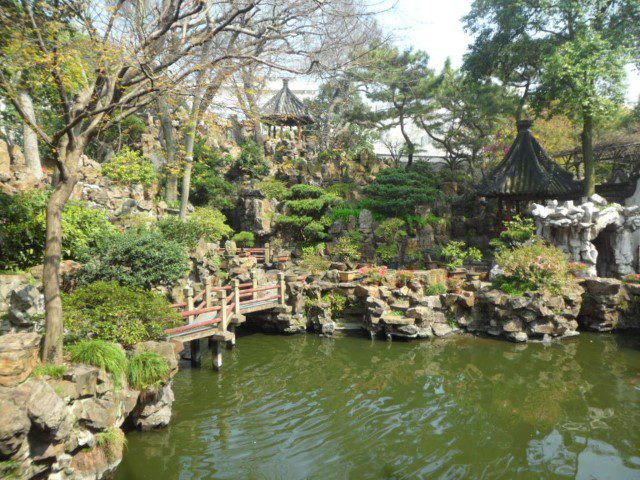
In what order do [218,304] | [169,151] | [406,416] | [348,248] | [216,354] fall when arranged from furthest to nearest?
[348,248] → [169,151] → [218,304] → [216,354] → [406,416]

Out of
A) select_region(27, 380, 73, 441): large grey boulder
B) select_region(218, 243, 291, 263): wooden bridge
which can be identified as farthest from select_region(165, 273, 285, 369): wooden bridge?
select_region(218, 243, 291, 263): wooden bridge

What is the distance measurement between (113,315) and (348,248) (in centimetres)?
1135

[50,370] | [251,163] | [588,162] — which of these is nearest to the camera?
[50,370]

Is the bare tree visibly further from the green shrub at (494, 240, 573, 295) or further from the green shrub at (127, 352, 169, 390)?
the green shrub at (494, 240, 573, 295)

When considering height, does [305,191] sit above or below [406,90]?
below

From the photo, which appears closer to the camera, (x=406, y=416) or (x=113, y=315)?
(x=113, y=315)

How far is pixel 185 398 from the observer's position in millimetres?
8516

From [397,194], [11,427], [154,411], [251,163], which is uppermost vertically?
[251,163]

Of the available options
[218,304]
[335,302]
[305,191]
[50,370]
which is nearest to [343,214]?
[305,191]

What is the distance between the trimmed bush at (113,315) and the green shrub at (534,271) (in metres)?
10.1

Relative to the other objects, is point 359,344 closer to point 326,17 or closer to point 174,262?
point 174,262

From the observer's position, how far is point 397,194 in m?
20.0

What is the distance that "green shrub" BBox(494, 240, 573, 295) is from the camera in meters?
12.2

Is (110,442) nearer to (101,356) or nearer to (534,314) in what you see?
(101,356)
